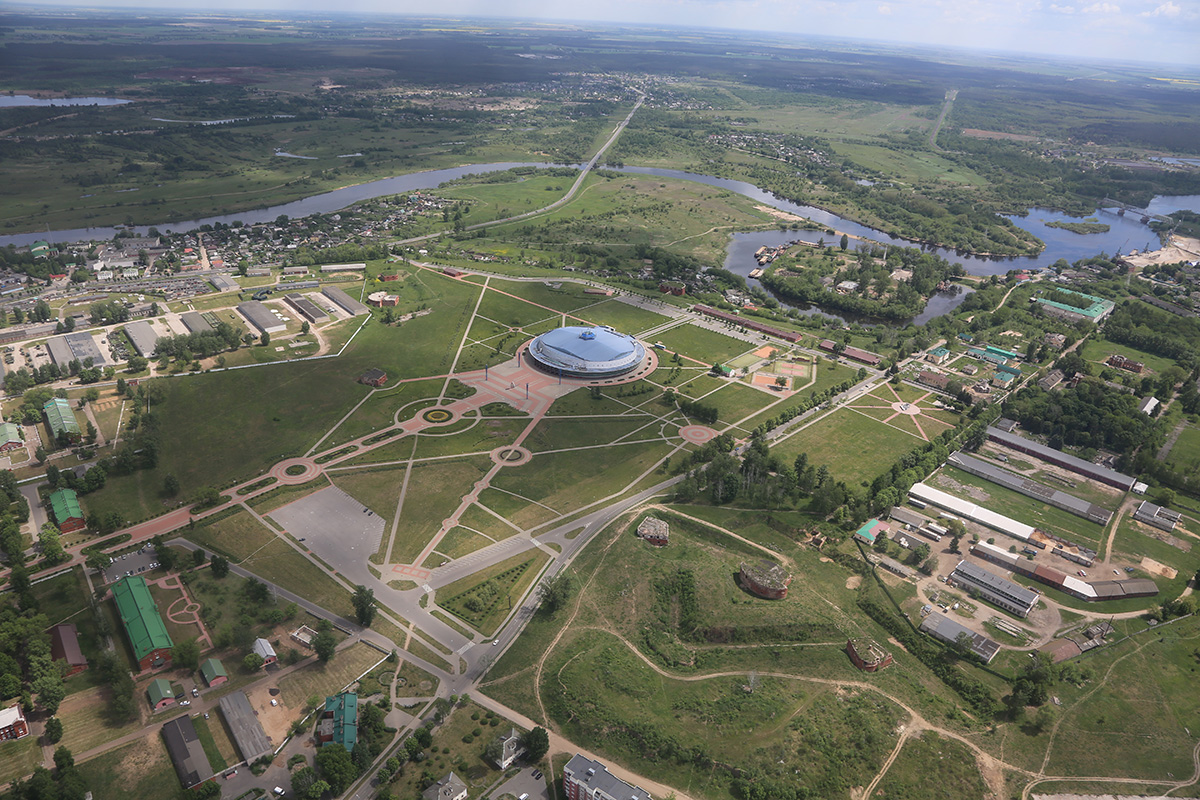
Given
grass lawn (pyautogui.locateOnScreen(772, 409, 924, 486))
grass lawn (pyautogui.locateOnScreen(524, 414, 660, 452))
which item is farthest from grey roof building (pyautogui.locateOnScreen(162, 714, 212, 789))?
grass lawn (pyautogui.locateOnScreen(772, 409, 924, 486))

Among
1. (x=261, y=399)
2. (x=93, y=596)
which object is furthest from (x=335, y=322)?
(x=93, y=596)

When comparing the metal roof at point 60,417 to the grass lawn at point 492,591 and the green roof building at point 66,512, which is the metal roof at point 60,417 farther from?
the grass lawn at point 492,591

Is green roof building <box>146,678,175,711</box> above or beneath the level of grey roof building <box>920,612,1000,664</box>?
beneath

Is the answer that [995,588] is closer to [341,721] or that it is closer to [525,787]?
[525,787]

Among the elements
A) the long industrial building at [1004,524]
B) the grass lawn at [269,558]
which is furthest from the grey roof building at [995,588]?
the grass lawn at [269,558]

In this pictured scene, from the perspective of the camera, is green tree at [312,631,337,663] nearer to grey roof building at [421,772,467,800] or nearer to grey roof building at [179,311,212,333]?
grey roof building at [421,772,467,800]

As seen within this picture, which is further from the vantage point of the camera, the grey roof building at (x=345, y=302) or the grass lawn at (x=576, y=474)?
the grey roof building at (x=345, y=302)
